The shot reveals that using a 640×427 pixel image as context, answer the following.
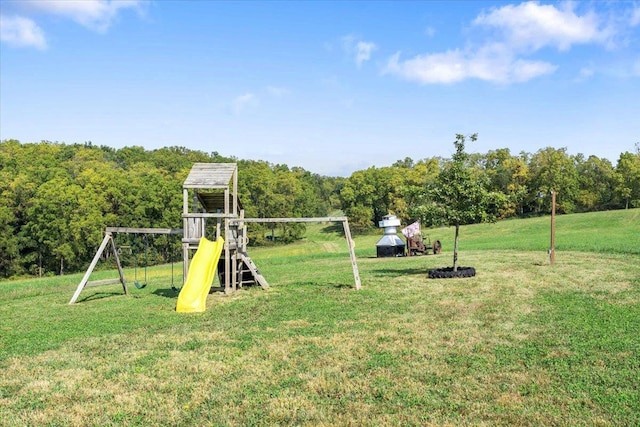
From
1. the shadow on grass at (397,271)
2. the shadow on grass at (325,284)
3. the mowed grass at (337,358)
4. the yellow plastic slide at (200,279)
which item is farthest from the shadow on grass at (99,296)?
the shadow on grass at (397,271)

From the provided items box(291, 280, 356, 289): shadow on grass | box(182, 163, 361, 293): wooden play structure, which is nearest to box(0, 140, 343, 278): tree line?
box(182, 163, 361, 293): wooden play structure

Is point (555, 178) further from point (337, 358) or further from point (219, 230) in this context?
point (337, 358)

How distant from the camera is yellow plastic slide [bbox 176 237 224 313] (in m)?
12.3

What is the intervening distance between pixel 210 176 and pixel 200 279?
3.59m

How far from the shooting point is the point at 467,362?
734 cm

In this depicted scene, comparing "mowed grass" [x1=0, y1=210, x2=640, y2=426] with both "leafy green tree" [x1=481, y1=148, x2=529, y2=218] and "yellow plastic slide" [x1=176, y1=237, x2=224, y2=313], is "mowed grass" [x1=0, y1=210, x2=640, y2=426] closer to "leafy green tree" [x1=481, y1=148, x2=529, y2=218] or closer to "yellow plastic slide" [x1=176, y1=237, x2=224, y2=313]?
"yellow plastic slide" [x1=176, y1=237, x2=224, y2=313]

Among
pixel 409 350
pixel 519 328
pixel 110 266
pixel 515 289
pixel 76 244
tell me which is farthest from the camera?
pixel 76 244

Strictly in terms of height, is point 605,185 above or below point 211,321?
above

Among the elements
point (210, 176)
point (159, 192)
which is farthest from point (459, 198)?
point (159, 192)

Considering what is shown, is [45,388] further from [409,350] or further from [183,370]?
[409,350]

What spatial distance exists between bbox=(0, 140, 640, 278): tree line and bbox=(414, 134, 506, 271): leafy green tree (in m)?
24.8

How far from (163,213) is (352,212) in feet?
95.2

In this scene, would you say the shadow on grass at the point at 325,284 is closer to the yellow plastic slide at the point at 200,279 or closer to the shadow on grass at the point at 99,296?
the yellow plastic slide at the point at 200,279

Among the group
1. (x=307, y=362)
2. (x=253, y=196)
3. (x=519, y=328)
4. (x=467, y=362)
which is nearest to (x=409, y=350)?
(x=467, y=362)
